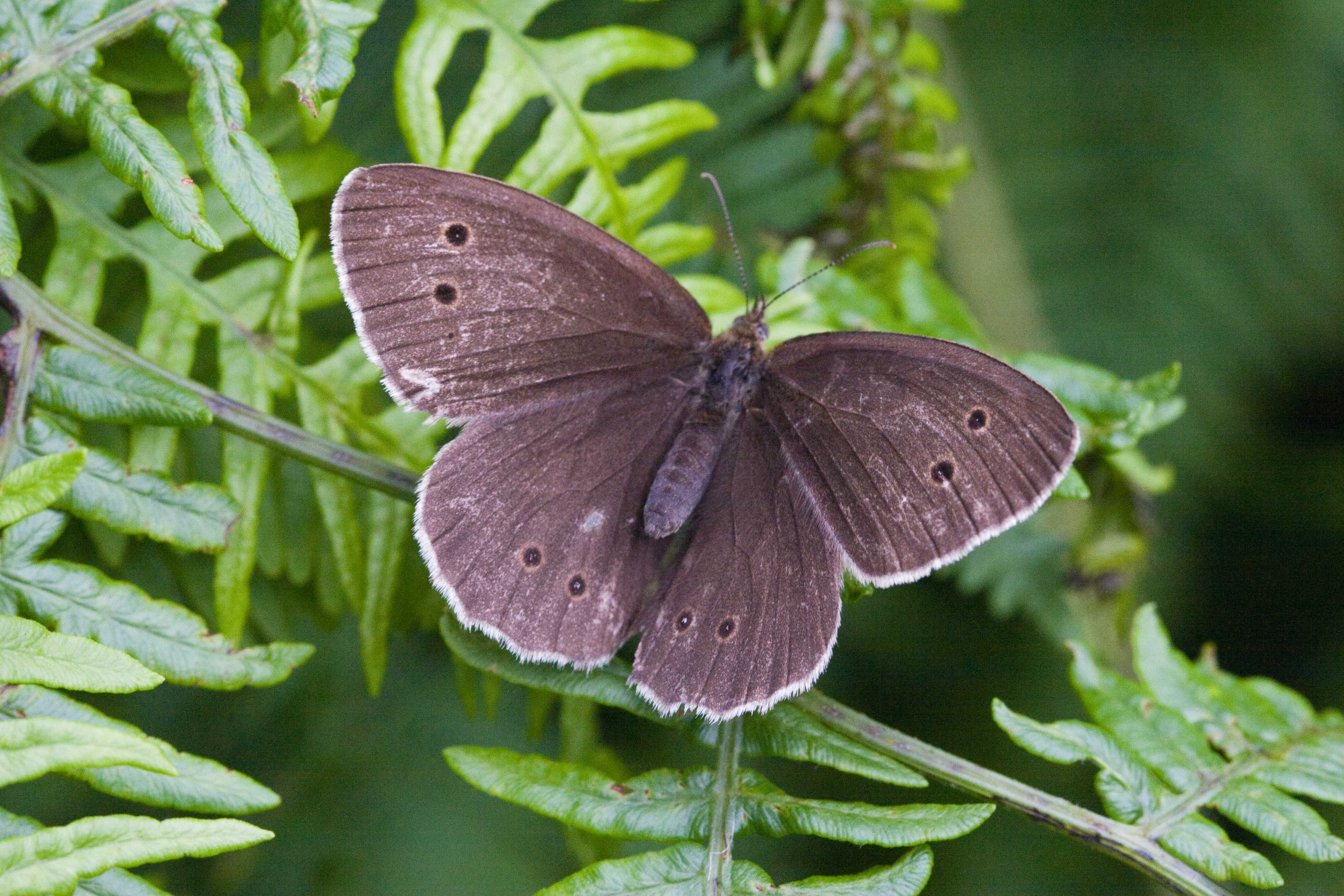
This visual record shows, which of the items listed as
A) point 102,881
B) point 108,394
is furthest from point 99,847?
point 108,394

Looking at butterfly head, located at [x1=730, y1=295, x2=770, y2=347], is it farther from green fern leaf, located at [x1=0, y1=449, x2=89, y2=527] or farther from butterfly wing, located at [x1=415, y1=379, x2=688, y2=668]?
green fern leaf, located at [x1=0, y1=449, x2=89, y2=527]

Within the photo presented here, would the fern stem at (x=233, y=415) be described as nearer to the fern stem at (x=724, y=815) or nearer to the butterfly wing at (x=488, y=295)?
the butterfly wing at (x=488, y=295)

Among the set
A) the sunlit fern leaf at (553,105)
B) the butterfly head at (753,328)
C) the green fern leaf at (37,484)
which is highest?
the sunlit fern leaf at (553,105)

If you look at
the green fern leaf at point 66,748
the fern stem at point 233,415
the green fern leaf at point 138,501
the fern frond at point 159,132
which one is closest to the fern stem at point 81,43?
the fern frond at point 159,132

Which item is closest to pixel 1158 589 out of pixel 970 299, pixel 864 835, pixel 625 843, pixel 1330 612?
pixel 1330 612

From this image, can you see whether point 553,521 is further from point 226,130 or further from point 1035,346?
point 1035,346
